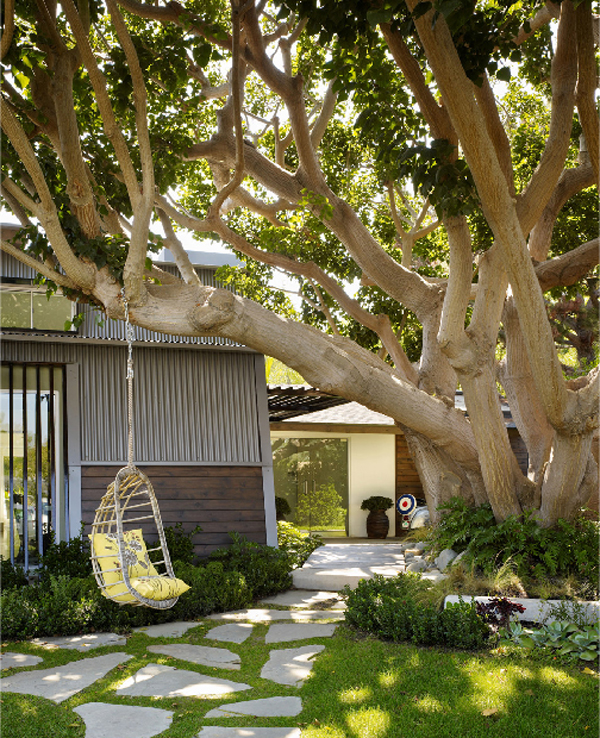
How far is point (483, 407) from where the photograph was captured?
23.7 feet

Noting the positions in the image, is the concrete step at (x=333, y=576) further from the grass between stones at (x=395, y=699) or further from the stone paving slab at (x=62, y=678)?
the stone paving slab at (x=62, y=678)

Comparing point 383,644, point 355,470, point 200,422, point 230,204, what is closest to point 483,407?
point 383,644

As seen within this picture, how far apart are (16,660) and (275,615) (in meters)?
2.72

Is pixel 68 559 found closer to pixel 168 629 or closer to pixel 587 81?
pixel 168 629

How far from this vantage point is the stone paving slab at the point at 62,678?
489 cm

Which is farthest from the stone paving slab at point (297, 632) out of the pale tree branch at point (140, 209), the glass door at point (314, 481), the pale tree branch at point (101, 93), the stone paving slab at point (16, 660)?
the glass door at point (314, 481)

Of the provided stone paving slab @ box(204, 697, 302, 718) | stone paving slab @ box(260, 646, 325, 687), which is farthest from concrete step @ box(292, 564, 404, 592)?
stone paving slab @ box(204, 697, 302, 718)

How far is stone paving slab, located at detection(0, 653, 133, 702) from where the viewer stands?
4895 millimetres

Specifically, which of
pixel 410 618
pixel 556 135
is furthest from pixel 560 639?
pixel 556 135

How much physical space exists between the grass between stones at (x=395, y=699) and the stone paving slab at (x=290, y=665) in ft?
0.30

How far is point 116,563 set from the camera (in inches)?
250

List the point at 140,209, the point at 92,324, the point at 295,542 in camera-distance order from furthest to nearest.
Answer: the point at 295,542 → the point at 92,324 → the point at 140,209

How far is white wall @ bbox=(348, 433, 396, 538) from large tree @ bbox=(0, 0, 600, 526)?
647cm

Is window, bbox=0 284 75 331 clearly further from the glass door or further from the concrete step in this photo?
the glass door
